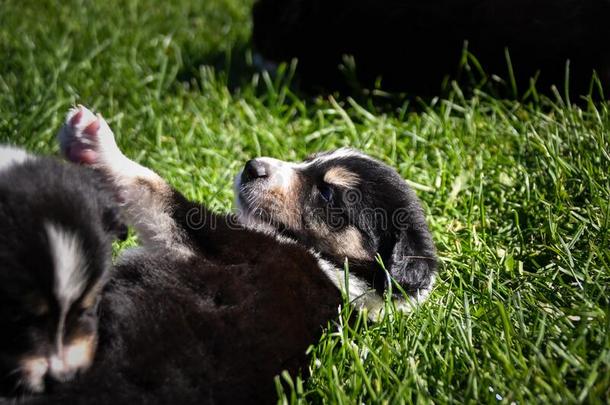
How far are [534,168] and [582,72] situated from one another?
1.09 metres

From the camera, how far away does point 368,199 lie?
12.2 feet

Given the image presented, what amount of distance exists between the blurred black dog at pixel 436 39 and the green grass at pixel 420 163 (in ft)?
0.71

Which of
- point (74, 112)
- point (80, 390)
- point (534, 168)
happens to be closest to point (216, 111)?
point (74, 112)

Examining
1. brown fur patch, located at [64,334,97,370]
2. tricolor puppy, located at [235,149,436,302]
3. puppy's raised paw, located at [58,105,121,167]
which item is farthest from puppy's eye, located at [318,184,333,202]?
brown fur patch, located at [64,334,97,370]

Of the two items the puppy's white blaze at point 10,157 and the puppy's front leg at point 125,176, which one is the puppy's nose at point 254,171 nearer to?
the puppy's front leg at point 125,176

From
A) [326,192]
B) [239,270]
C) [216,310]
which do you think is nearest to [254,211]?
[326,192]

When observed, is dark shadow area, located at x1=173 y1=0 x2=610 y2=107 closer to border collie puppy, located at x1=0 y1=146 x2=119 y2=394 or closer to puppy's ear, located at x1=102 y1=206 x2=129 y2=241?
puppy's ear, located at x1=102 y1=206 x2=129 y2=241

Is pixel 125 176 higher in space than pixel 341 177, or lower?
higher

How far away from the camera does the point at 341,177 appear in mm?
3832

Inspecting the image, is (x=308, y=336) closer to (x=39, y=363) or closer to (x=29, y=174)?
(x=39, y=363)

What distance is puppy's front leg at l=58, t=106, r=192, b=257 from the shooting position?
336 cm

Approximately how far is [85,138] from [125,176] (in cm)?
26

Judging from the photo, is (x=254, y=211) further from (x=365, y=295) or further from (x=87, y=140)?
(x=87, y=140)

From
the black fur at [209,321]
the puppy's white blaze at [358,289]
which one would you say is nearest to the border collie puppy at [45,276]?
the black fur at [209,321]
